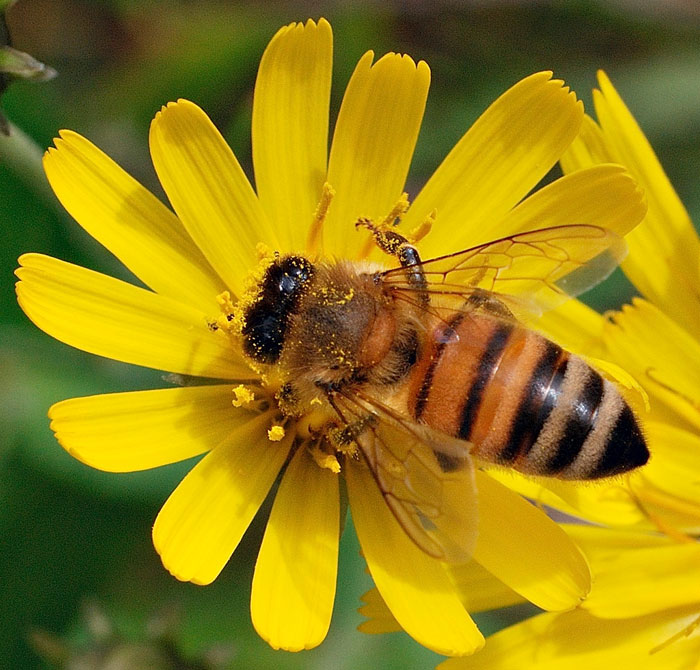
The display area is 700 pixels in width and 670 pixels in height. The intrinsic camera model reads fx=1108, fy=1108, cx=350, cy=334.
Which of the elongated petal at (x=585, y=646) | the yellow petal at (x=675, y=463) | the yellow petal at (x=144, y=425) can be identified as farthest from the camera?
the yellow petal at (x=675, y=463)

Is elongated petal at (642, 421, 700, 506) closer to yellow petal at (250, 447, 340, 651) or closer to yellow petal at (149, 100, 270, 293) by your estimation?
yellow petal at (250, 447, 340, 651)

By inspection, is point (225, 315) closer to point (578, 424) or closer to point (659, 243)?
point (578, 424)

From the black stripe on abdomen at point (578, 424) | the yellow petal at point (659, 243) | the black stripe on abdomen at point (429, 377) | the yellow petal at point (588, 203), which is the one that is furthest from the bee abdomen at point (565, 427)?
the yellow petal at point (659, 243)

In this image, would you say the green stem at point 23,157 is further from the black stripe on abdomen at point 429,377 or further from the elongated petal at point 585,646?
the elongated petal at point 585,646

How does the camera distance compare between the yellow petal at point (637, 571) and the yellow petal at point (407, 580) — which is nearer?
the yellow petal at point (407, 580)

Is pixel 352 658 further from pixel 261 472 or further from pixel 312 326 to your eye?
pixel 312 326

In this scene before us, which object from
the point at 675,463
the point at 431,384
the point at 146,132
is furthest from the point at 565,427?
the point at 146,132
